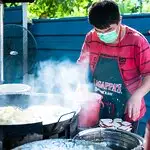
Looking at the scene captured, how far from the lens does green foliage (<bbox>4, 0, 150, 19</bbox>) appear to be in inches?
318

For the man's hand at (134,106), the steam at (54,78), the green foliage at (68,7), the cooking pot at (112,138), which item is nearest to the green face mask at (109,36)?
the man's hand at (134,106)

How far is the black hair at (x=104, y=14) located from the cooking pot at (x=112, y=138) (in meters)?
0.91

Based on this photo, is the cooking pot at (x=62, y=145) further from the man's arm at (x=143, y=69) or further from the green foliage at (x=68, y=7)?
the green foliage at (x=68, y=7)

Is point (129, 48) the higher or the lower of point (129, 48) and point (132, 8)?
the lower

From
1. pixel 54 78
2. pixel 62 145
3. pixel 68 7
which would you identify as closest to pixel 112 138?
pixel 62 145

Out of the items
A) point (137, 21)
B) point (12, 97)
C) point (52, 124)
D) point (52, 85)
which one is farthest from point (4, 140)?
point (52, 85)

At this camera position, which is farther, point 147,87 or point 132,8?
point 132,8

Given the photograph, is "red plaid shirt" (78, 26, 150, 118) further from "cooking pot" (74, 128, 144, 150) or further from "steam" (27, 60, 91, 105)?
"cooking pot" (74, 128, 144, 150)

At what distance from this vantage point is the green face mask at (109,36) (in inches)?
110

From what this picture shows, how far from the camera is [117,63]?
2918mm

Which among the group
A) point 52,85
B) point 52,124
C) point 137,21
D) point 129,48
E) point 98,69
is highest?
point 137,21

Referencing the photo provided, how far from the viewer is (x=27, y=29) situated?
19.9ft

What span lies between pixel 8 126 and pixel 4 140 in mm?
95

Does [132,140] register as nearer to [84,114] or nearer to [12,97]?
[84,114]
